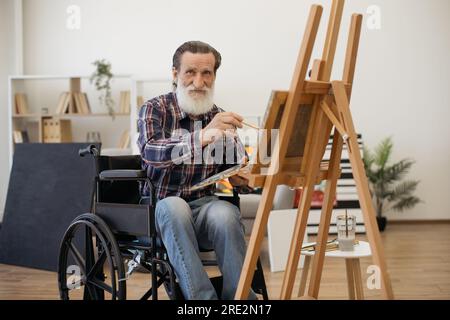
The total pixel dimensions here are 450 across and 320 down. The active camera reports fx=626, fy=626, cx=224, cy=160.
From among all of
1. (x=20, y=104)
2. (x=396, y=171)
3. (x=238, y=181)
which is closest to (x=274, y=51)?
(x=396, y=171)

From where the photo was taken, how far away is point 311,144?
217 centimetres

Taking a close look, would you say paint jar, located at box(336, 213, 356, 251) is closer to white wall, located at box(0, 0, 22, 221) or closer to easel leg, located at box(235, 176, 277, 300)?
→ easel leg, located at box(235, 176, 277, 300)

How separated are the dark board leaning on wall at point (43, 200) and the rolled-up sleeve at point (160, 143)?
1.67m

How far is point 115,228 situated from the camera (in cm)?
248

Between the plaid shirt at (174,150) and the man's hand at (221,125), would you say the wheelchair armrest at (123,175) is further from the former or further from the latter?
the man's hand at (221,125)

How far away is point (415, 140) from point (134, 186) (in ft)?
15.4

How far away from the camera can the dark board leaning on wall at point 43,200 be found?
163 inches

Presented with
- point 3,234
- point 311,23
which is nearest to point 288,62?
point 3,234

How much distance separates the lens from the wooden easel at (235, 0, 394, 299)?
77.8 inches

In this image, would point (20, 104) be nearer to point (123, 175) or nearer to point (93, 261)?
point (93, 261)

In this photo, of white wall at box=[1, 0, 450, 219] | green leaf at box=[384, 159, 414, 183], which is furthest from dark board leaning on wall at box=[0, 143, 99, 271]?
green leaf at box=[384, 159, 414, 183]

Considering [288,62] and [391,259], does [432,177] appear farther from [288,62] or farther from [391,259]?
[391,259]

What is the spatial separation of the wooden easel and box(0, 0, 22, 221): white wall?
5240 mm

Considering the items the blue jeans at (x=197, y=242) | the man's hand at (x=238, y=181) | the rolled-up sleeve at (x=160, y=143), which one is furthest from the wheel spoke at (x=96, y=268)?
the man's hand at (x=238, y=181)
